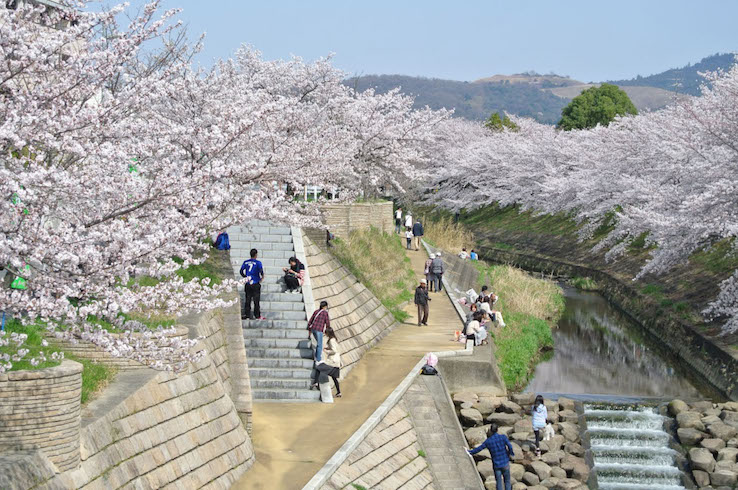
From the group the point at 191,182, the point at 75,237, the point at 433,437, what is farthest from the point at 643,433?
the point at 75,237

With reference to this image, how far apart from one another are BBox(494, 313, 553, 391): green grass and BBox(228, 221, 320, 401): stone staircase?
740cm


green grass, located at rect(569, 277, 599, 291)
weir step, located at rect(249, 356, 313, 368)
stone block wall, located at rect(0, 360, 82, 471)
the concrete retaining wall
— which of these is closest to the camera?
stone block wall, located at rect(0, 360, 82, 471)

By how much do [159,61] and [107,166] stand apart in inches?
804

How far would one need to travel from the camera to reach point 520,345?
2959 cm

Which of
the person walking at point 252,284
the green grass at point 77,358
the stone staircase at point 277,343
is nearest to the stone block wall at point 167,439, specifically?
the green grass at point 77,358

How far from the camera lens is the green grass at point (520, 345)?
1063 inches

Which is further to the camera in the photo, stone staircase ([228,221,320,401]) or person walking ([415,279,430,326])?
person walking ([415,279,430,326])

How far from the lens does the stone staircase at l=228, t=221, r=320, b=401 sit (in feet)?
63.6

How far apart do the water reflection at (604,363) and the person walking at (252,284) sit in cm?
972

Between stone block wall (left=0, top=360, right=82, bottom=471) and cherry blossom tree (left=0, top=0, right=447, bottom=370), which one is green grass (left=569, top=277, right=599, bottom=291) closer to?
cherry blossom tree (left=0, top=0, right=447, bottom=370)

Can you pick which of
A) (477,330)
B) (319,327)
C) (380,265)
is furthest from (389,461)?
(380,265)

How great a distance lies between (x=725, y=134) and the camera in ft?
93.1

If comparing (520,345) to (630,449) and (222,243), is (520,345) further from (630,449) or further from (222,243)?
(222,243)

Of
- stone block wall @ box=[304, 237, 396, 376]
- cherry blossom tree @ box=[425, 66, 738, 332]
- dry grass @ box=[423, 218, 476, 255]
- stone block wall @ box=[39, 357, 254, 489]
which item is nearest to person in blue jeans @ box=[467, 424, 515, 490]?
stone block wall @ box=[39, 357, 254, 489]
